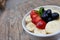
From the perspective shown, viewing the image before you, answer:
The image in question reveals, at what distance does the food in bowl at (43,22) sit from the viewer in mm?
622

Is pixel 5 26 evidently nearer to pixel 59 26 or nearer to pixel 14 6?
pixel 14 6

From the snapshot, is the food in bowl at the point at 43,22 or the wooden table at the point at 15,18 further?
the wooden table at the point at 15,18

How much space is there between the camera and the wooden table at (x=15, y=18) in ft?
2.40

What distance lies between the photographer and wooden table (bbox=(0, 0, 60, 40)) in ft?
2.40

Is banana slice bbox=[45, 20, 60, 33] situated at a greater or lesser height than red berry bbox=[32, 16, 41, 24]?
lesser

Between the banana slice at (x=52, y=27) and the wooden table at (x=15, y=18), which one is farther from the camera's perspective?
the wooden table at (x=15, y=18)

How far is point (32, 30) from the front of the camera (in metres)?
0.64

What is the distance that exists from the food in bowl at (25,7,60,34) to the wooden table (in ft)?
0.12

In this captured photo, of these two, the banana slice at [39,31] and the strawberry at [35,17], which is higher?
the strawberry at [35,17]

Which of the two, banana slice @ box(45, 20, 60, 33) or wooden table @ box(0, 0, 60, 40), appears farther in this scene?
wooden table @ box(0, 0, 60, 40)

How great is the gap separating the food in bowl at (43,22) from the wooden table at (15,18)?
0.04 m

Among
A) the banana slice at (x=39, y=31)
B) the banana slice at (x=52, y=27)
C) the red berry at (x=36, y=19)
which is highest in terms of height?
the red berry at (x=36, y=19)

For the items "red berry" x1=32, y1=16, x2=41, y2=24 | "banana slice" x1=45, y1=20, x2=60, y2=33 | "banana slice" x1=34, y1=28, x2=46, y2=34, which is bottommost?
"banana slice" x1=34, y1=28, x2=46, y2=34

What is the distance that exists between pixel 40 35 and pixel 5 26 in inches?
9.9
